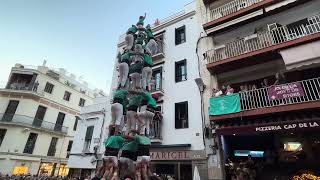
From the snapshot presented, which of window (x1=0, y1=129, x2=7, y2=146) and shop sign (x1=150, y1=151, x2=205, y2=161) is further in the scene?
window (x1=0, y1=129, x2=7, y2=146)

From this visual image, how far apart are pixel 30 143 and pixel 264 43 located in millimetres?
28907

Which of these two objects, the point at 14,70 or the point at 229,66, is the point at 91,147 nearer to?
the point at 229,66

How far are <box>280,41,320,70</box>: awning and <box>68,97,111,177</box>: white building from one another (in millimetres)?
14060

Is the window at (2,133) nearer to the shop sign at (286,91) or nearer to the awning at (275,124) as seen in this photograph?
the awning at (275,124)

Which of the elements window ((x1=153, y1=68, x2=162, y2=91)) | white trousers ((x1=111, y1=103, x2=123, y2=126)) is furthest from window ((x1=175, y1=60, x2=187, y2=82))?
white trousers ((x1=111, y1=103, x2=123, y2=126))

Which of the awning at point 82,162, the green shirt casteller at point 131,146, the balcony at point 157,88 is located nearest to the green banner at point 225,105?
the balcony at point 157,88

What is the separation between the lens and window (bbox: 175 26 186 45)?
56.8ft

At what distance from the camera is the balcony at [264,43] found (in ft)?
37.9

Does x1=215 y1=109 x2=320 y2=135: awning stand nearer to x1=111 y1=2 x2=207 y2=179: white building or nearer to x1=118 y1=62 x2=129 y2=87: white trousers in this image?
x1=111 y1=2 x2=207 y2=179: white building

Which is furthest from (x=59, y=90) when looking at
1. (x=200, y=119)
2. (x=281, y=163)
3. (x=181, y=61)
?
(x=281, y=163)

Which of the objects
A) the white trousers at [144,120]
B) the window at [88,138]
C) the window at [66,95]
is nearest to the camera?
the white trousers at [144,120]

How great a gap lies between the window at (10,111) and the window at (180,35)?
920 inches

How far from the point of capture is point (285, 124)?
9.94 m

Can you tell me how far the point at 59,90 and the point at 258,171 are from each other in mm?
29626
